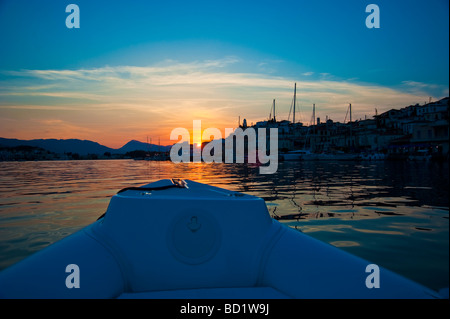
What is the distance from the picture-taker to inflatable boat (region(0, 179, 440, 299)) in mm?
1971

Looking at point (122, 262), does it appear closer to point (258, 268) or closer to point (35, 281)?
point (35, 281)

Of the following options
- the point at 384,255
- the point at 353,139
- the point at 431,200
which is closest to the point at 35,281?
the point at 384,255

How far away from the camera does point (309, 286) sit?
198 centimetres

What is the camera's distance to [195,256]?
2.21 meters

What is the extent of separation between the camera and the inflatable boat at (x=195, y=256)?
1.97m

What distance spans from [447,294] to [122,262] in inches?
76.9

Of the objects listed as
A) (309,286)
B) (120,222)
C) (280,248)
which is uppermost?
(120,222)

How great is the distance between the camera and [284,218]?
20.5 ft

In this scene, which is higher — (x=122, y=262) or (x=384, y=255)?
(x=122, y=262)

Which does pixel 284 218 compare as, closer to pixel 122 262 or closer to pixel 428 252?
pixel 428 252
